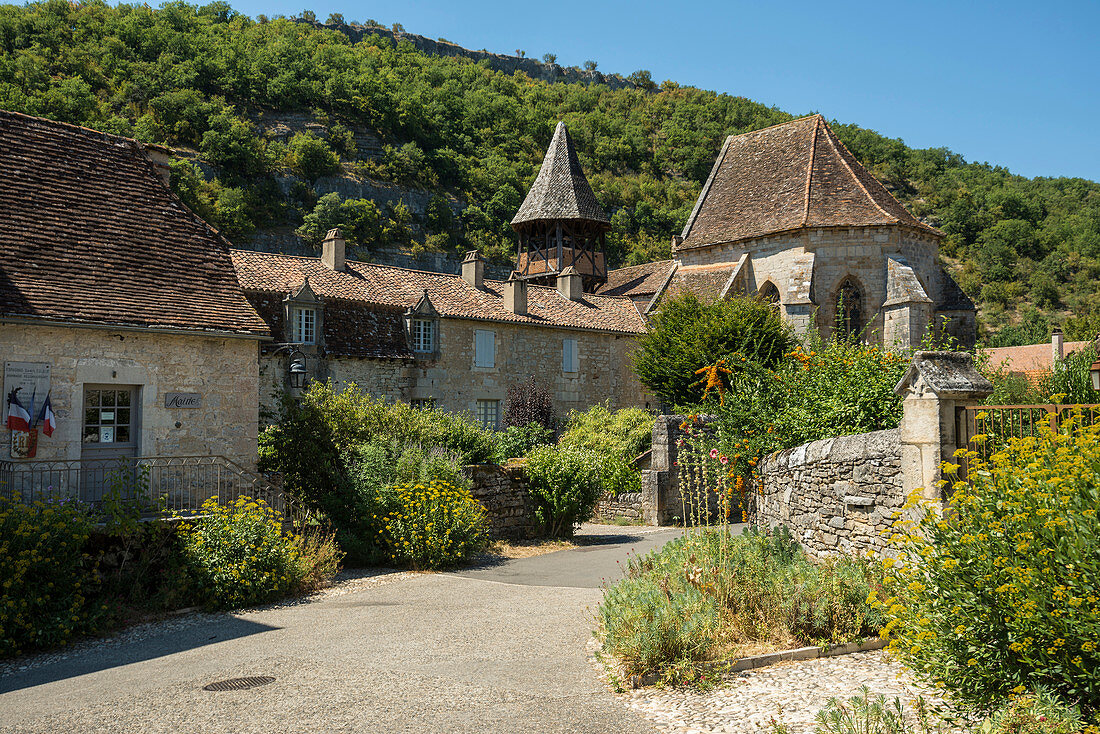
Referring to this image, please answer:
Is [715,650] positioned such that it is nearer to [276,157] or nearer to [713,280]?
[713,280]

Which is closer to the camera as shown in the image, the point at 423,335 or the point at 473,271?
the point at 423,335

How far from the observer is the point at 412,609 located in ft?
27.7

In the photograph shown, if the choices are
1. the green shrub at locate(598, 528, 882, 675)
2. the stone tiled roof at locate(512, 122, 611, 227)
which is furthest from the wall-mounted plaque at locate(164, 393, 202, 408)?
the stone tiled roof at locate(512, 122, 611, 227)

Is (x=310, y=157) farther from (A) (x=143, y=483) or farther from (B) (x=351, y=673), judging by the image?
(B) (x=351, y=673)

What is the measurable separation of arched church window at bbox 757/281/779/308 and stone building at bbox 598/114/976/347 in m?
0.05

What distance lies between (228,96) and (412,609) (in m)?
62.0

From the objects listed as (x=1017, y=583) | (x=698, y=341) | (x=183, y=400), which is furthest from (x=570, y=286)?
(x=1017, y=583)

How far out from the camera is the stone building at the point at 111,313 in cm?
981

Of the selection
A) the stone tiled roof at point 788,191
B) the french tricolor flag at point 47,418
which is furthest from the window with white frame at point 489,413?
the french tricolor flag at point 47,418

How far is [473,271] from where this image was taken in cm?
2683

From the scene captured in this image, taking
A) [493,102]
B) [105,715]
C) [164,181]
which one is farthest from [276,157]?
[105,715]

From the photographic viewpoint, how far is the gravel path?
4.72 m

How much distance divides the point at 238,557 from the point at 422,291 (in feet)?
54.8

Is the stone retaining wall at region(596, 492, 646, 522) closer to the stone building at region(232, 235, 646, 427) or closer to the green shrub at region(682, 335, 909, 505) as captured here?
the green shrub at region(682, 335, 909, 505)
